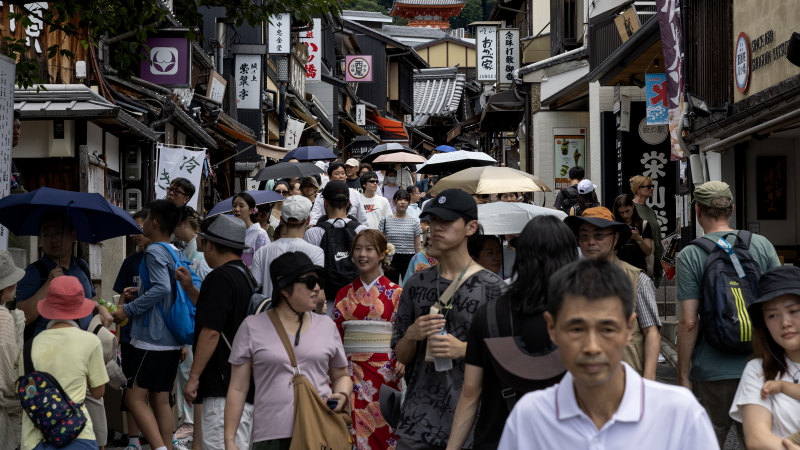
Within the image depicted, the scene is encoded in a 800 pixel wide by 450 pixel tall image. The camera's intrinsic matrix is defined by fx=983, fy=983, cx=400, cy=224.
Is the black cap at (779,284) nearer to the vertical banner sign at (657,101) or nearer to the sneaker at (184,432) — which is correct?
the sneaker at (184,432)

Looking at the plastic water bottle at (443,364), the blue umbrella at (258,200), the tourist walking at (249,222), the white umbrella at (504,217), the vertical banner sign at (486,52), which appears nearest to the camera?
the plastic water bottle at (443,364)

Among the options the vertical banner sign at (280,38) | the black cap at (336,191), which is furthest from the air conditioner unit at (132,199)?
the vertical banner sign at (280,38)

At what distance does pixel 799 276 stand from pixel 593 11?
781 inches

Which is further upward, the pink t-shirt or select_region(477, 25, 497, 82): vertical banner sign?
select_region(477, 25, 497, 82): vertical banner sign

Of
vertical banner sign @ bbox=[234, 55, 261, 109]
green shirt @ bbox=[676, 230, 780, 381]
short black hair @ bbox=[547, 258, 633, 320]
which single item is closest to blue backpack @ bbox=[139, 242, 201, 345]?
green shirt @ bbox=[676, 230, 780, 381]

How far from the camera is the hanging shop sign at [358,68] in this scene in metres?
45.4

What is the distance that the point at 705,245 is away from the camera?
601 centimetres

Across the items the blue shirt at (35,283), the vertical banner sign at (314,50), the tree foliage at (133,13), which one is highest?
the vertical banner sign at (314,50)

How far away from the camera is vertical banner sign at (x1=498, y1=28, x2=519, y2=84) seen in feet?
102

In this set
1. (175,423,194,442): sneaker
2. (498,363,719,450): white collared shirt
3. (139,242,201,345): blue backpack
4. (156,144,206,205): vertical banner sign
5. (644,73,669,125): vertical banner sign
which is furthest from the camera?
(644,73,669,125): vertical banner sign

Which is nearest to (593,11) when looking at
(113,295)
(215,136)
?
(215,136)

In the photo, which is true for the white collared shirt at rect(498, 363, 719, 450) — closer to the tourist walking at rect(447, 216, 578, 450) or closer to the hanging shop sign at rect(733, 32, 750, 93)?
the tourist walking at rect(447, 216, 578, 450)

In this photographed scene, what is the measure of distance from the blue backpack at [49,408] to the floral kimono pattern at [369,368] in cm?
171

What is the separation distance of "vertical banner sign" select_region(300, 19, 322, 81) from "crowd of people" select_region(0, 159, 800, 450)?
1087 inches
